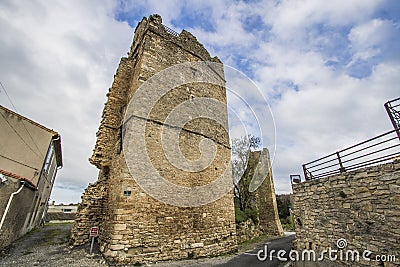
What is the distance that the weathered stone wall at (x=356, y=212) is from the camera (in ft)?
13.4

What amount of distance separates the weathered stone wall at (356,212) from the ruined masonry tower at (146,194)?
12.3ft

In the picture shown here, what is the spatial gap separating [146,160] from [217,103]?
6143mm

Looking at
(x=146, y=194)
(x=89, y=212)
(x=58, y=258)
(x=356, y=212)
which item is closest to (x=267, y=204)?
(x=146, y=194)

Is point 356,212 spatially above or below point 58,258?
above

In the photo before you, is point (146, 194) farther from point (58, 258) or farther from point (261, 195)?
point (261, 195)

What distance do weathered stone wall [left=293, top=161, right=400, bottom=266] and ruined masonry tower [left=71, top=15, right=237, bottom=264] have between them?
3.76m

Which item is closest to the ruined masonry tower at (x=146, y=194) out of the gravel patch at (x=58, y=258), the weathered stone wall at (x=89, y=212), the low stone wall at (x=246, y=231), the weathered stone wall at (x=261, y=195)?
the weathered stone wall at (x=89, y=212)

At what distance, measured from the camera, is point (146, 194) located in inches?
282

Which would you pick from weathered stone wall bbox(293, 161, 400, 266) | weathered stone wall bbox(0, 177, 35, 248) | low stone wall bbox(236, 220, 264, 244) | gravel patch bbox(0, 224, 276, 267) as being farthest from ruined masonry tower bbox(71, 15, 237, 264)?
low stone wall bbox(236, 220, 264, 244)

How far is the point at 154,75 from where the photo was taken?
897 centimetres

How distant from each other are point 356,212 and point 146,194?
19.8 ft

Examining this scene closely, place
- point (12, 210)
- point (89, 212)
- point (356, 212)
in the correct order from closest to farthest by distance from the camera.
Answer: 1. point (356, 212)
2. point (12, 210)
3. point (89, 212)

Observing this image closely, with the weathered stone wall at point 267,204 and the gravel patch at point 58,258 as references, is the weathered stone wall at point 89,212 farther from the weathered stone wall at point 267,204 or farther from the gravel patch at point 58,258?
the weathered stone wall at point 267,204

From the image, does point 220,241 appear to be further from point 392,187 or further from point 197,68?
point 197,68
